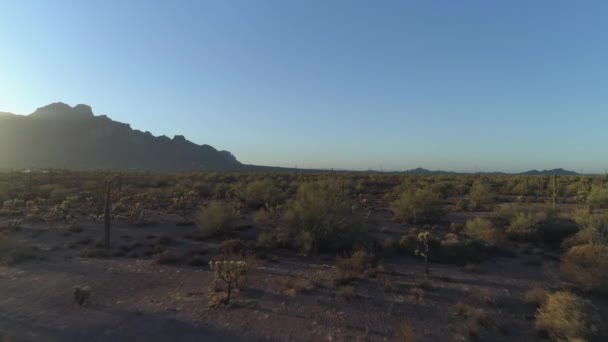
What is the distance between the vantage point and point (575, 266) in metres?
12.6

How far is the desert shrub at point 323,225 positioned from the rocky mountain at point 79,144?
111790 mm

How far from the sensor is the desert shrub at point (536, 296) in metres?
10.6

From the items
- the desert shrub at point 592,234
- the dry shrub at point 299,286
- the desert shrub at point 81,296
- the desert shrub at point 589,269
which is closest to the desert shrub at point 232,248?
the dry shrub at point 299,286

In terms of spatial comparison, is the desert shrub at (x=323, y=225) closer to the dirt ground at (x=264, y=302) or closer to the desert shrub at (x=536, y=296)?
the dirt ground at (x=264, y=302)

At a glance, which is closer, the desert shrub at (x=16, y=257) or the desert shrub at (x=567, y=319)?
the desert shrub at (x=567, y=319)

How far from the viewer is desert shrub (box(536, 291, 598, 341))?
321 inches

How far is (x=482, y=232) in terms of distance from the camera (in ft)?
62.3

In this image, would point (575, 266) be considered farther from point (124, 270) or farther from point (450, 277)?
point (124, 270)

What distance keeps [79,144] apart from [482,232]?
130m

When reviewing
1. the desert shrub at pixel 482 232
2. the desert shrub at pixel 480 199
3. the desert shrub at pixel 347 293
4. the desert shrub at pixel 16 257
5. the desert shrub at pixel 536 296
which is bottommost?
the desert shrub at pixel 16 257

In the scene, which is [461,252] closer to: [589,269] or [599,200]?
[589,269]

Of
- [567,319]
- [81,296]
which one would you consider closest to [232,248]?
[81,296]

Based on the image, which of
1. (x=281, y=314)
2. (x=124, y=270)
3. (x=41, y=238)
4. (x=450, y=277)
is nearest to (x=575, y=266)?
(x=450, y=277)

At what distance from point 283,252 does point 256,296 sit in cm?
549
